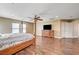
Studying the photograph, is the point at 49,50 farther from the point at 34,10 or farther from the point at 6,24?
the point at 6,24

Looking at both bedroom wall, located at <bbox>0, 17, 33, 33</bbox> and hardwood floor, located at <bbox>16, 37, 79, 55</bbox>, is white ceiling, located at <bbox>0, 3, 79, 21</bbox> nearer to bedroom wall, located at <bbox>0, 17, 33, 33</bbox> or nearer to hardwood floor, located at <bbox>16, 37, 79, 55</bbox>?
bedroom wall, located at <bbox>0, 17, 33, 33</bbox>

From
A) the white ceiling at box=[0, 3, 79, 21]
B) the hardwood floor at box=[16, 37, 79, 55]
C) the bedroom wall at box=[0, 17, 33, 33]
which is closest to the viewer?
the bedroom wall at box=[0, 17, 33, 33]

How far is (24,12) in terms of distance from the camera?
9.00 ft

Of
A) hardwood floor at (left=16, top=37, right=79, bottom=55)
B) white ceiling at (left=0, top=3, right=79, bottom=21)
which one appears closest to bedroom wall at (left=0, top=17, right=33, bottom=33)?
white ceiling at (left=0, top=3, right=79, bottom=21)

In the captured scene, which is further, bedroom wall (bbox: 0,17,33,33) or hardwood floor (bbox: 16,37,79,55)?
hardwood floor (bbox: 16,37,79,55)

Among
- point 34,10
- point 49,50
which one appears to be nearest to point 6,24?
point 34,10

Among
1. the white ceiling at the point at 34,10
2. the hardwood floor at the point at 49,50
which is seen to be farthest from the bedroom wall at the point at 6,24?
the hardwood floor at the point at 49,50

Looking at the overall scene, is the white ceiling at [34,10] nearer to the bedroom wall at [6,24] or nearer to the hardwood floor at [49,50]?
the bedroom wall at [6,24]

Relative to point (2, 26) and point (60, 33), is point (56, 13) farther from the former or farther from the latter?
point (60, 33)

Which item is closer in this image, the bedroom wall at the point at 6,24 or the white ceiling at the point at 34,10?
the bedroom wall at the point at 6,24

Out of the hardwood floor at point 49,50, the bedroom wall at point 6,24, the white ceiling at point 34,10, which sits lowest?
the hardwood floor at point 49,50

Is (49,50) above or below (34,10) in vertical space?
below

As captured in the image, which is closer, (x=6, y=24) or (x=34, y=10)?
(x=6, y=24)

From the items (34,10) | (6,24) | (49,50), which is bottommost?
(49,50)
